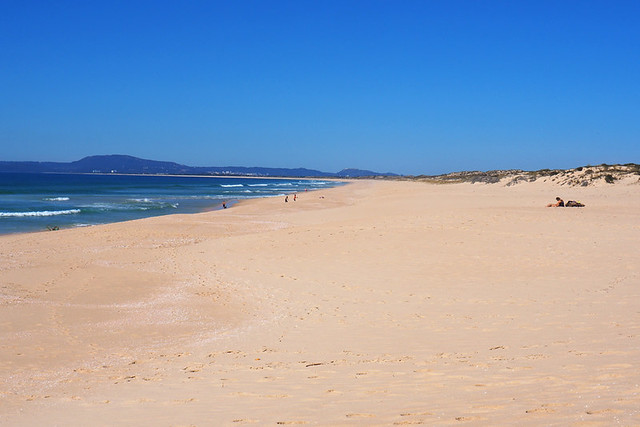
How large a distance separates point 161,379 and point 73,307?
17.3ft

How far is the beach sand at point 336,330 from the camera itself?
478 centimetres

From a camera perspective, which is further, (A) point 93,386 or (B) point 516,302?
(B) point 516,302

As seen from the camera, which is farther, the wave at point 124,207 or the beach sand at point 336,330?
the wave at point 124,207

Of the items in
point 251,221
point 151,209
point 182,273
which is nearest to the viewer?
point 182,273

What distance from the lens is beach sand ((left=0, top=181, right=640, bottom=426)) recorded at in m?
4.78

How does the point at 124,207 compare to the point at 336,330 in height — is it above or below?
below

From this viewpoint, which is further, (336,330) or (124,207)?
(124,207)

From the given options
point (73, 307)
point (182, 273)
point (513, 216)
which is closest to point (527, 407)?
point (73, 307)

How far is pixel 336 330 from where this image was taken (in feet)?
27.2

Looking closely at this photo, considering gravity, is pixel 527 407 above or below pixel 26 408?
above

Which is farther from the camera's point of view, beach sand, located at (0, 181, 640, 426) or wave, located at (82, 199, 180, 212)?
wave, located at (82, 199, 180, 212)

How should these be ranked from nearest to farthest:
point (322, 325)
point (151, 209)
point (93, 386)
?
point (93, 386), point (322, 325), point (151, 209)

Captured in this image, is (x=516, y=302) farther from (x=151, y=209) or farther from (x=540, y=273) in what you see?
(x=151, y=209)

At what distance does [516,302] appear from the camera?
936 centimetres
